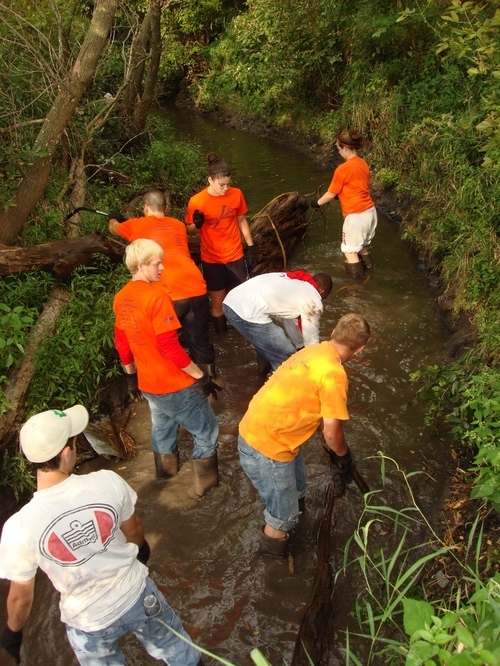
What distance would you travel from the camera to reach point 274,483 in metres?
3.21

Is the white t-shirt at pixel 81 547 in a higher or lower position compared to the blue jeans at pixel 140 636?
higher

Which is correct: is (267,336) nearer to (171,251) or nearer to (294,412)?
(171,251)

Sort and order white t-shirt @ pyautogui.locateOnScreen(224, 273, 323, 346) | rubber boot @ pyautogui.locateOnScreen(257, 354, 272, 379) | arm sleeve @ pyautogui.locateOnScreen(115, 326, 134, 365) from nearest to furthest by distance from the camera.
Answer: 1. arm sleeve @ pyautogui.locateOnScreen(115, 326, 134, 365)
2. white t-shirt @ pyautogui.locateOnScreen(224, 273, 323, 346)
3. rubber boot @ pyautogui.locateOnScreen(257, 354, 272, 379)

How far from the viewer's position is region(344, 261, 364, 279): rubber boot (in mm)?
7023

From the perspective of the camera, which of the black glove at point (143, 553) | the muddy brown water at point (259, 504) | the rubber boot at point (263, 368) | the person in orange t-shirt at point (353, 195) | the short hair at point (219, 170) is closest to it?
the black glove at point (143, 553)

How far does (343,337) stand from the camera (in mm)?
2959

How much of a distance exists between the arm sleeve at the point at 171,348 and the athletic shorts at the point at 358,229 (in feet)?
12.5

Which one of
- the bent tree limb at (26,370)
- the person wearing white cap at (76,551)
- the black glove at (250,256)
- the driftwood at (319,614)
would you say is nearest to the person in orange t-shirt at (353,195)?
the black glove at (250,256)

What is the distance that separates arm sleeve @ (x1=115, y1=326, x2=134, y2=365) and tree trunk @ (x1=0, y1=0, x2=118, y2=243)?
9.50 feet

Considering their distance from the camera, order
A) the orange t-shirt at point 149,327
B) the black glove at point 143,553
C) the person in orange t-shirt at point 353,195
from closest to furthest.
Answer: the black glove at point 143,553 → the orange t-shirt at point 149,327 → the person in orange t-shirt at point 353,195

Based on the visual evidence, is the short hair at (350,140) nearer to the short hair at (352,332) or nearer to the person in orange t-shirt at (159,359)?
the person in orange t-shirt at (159,359)

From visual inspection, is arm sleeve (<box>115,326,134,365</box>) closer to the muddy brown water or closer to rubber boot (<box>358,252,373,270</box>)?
the muddy brown water

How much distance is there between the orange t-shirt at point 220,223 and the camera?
528cm

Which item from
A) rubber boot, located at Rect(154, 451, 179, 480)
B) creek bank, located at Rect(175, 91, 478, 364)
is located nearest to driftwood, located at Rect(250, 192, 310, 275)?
creek bank, located at Rect(175, 91, 478, 364)
